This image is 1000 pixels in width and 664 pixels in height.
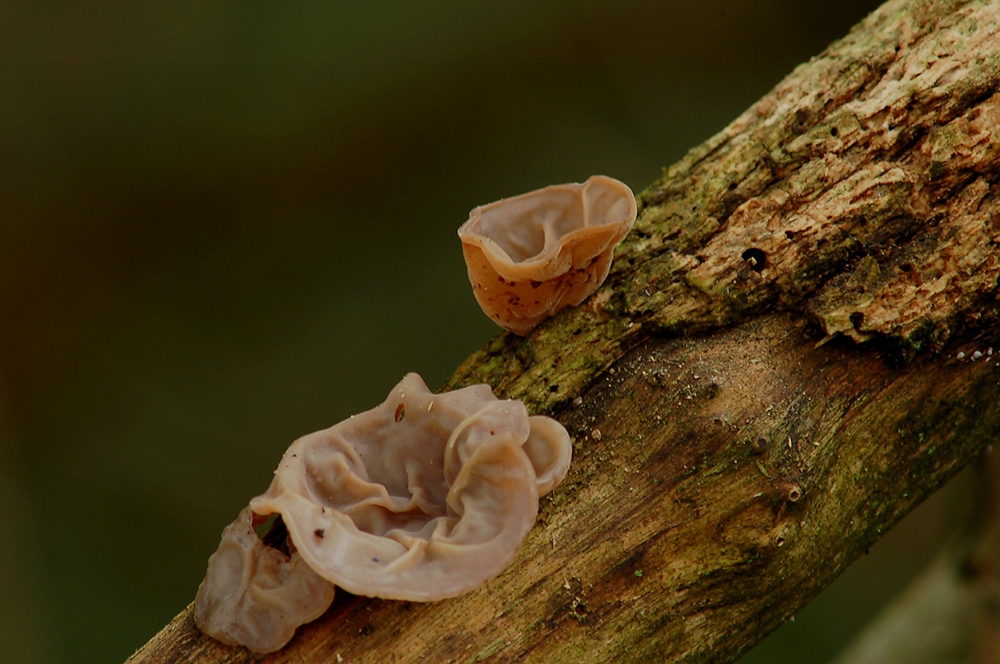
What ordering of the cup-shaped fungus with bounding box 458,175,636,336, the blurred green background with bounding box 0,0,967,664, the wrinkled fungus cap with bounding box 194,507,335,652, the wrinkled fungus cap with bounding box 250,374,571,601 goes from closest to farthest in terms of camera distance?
the wrinkled fungus cap with bounding box 250,374,571,601
the wrinkled fungus cap with bounding box 194,507,335,652
the cup-shaped fungus with bounding box 458,175,636,336
the blurred green background with bounding box 0,0,967,664

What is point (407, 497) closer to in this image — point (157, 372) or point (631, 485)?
point (631, 485)

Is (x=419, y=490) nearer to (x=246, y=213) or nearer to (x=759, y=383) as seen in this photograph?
(x=759, y=383)

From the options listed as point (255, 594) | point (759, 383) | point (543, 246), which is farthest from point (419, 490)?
point (759, 383)

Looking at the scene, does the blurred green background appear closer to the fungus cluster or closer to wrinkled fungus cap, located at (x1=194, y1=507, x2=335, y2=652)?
the fungus cluster

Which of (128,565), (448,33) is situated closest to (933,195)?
(448,33)

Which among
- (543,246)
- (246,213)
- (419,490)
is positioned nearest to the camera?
(419,490)

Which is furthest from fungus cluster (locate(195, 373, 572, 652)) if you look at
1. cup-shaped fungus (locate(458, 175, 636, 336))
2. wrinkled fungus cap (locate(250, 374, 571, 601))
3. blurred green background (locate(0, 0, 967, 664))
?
blurred green background (locate(0, 0, 967, 664))

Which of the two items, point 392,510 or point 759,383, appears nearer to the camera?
point 392,510
